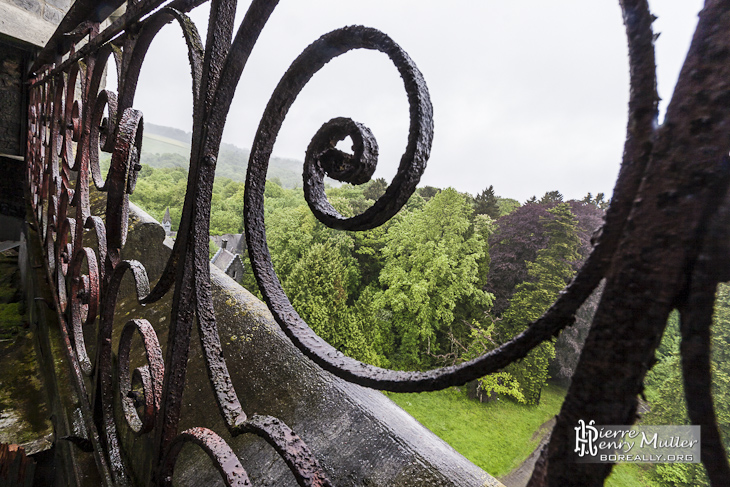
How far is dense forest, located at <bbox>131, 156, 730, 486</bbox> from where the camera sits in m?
15.2

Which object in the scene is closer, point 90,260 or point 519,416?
point 90,260

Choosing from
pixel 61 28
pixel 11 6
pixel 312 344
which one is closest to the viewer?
pixel 312 344

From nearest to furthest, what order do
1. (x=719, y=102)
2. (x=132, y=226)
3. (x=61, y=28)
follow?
(x=719, y=102)
(x=61, y=28)
(x=132, y=226)

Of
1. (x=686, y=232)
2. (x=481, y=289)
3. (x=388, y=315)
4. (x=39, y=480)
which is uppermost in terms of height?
(x=686, y=232)

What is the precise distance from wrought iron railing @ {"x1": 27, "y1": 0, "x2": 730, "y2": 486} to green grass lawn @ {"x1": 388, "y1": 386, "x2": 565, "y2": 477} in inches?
580

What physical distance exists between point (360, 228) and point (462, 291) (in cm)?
1811

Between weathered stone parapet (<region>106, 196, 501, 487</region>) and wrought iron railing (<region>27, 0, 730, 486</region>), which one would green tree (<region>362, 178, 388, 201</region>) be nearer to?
weathered stone parapet (<region>106, 196, 501, 487</region>)

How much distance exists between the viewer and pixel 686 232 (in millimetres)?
273

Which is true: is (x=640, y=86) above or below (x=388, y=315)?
above

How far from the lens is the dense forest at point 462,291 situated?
15219 mm

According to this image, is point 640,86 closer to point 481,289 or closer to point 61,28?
point 61,28

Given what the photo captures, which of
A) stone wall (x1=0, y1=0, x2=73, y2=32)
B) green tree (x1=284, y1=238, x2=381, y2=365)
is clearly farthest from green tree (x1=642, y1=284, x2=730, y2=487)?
stone wall (x1=0, y1=0, x2=73, y2=32)

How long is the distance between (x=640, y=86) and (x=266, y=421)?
671 mm

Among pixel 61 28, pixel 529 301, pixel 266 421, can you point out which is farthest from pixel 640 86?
pixel 529 301
